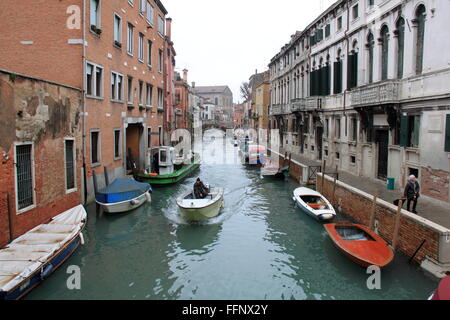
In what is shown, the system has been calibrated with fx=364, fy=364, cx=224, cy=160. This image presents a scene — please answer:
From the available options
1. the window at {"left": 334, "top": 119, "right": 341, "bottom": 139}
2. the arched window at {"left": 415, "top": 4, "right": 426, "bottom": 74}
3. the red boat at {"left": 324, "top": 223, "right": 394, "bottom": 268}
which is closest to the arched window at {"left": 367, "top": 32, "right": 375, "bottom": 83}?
the arched window at {"left": 415, "top": 4, "right": 426, "bottom": 74}

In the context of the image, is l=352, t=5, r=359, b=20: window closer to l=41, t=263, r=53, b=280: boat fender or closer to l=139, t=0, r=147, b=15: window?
l=139, t=0, r=147, b=15: window

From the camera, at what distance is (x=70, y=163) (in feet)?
39.4

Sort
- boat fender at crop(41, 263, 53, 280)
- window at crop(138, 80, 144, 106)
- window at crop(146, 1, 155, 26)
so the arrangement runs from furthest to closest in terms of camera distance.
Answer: window at crop(146, 1, 155, 26) → window at crop(138, 80, 144, 106) → boat fender at crop(41, 263, 53, 280)

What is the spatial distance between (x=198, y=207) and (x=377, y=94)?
7.98m

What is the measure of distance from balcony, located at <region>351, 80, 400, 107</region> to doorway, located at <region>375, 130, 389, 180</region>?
1.48 m

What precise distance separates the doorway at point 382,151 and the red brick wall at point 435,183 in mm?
3045

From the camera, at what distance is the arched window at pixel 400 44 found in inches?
516

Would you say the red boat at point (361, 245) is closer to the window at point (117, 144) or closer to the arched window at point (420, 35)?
the arched window at point (420, 35)

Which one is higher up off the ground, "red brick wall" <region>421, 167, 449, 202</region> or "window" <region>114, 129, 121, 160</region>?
"window" <region>114, 129, 121, 160</region>

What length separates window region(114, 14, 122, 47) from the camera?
1596 cm

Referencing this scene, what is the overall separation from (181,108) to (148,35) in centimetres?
2126

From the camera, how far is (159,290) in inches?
291

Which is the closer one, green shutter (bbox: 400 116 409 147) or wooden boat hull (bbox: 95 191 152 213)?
wooden boat hull (bbox: 95 191 152 213)
